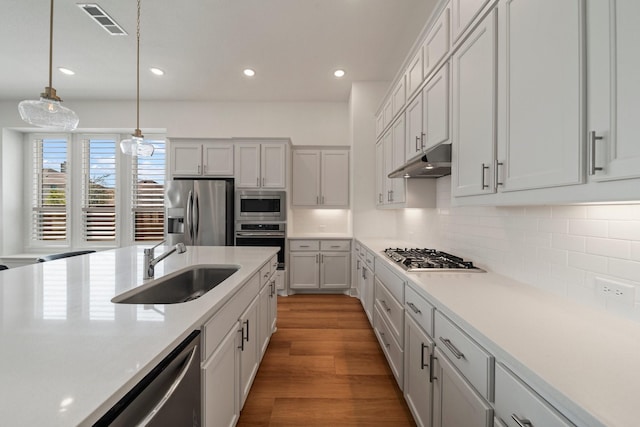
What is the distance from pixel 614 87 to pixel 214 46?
11.7 ft

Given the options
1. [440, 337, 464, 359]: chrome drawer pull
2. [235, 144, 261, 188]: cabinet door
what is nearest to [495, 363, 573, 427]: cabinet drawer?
[440, 337, 464, 359]: chrome drawer pull

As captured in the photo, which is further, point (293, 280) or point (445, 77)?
point (293, 280)

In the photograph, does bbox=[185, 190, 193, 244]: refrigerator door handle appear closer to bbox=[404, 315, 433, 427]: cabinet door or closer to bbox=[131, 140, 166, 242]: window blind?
bbox=[131, 140, 166, 242]: window blind

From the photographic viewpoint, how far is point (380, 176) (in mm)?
3691

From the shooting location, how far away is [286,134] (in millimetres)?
4707

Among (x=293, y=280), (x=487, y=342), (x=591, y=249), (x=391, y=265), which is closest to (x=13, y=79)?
(x=293, y=280)

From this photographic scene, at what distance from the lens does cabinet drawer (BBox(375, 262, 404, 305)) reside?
179 centimetres

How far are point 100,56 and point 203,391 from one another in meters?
4.22

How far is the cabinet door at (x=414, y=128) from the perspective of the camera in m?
2.23

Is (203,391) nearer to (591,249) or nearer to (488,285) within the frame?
(488,285)

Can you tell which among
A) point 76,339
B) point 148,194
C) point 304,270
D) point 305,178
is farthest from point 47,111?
point 148,194

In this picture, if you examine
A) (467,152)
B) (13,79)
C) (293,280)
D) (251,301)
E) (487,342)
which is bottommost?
(293,280)

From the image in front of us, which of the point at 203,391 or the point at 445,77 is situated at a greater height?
the point at 445,77

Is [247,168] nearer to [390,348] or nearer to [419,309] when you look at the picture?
[390,348]
